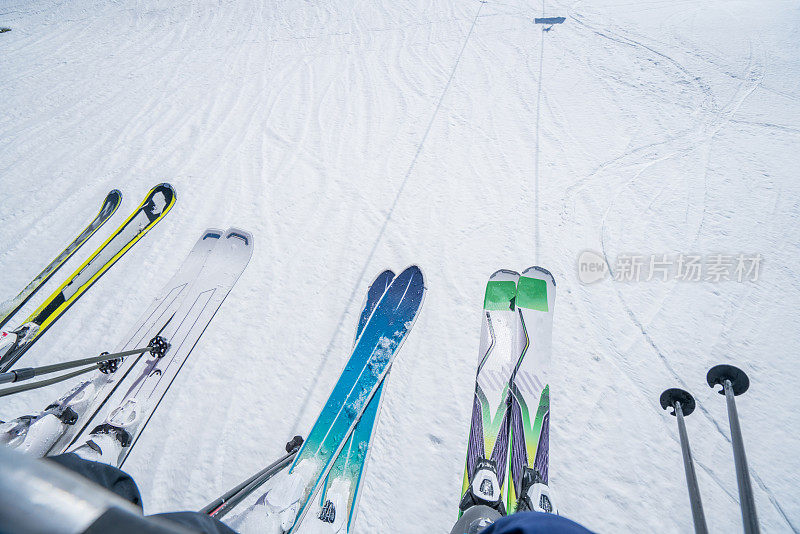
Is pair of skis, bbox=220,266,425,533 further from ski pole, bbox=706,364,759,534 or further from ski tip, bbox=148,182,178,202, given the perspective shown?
ski tip, bbox=148,182,178,202

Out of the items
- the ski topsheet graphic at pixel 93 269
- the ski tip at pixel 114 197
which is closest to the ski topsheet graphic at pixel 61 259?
the ski tip at pixel 114 197

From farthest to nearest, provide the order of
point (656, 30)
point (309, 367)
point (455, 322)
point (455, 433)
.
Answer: point (656, 30)
point (455, 322)
point (309, 367)
point (455, 433)

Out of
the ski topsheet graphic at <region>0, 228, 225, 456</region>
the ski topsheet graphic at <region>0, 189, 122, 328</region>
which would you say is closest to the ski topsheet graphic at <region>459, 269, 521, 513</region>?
the ski topsheet graphic at <region>0, 228, 225, 456</region>

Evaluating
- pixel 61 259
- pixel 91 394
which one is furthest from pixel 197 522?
pixel 61 259

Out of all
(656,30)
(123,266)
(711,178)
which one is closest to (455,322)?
(123,266)

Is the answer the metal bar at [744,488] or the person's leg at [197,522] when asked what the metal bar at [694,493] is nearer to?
the metal bar at [744,488]

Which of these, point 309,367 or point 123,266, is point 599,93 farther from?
point 123,266

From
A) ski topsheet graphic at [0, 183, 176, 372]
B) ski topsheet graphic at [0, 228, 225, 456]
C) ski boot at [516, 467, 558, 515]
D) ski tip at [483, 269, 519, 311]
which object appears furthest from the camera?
ski tip at [483, 269, 519, 311]
